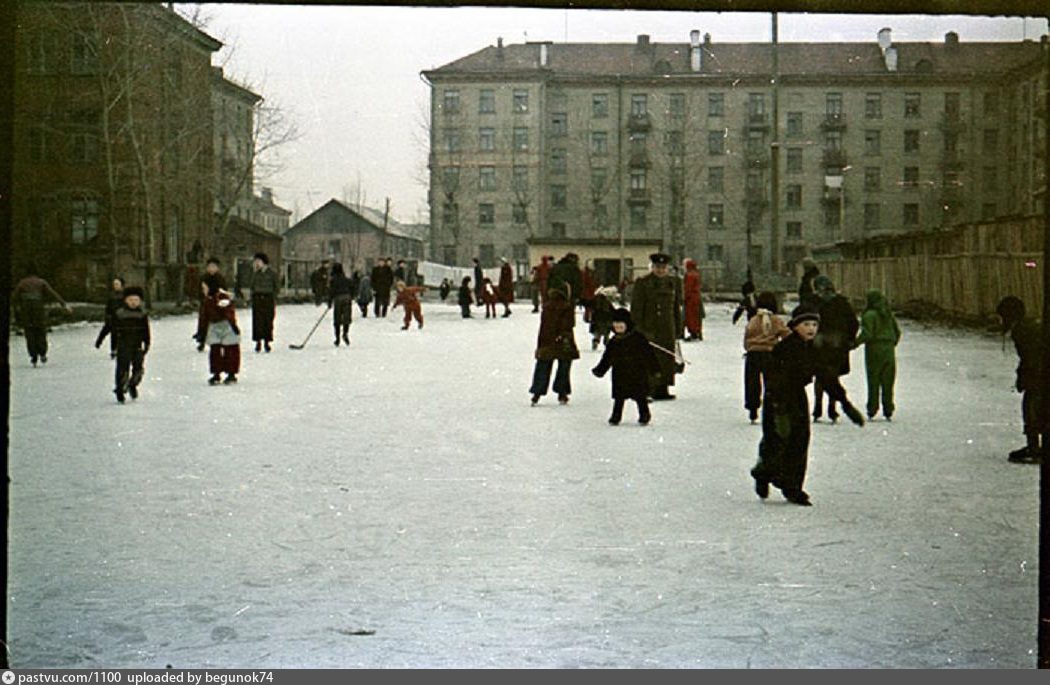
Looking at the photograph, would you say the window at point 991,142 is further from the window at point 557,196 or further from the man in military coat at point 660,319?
the man in military coat at point 660,319

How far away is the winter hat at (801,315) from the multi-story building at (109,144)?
10.3ft

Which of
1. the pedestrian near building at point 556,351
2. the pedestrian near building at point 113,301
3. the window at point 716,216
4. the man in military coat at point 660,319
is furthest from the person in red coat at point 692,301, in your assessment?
the pedestrian near building at point 113,301

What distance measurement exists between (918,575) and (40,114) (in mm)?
4019

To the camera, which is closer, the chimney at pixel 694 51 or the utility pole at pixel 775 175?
the chimney at pixel 694 51

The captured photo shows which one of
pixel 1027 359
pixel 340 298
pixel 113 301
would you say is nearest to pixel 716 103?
pixel 1027 359

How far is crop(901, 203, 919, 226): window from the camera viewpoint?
6.83m

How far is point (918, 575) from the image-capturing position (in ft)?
16.9

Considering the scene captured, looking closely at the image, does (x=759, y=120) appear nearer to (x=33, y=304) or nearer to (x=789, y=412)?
(x=789, y=412)

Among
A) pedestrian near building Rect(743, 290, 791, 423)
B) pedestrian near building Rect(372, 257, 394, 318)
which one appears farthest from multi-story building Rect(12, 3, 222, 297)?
pedestrian near building Rect(372, 257, 394, 318)

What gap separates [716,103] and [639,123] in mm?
800

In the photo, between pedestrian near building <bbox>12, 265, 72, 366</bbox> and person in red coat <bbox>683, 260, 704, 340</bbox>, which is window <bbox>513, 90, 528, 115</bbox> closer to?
person in red coat <bbox>683, 260, 704, 340</bbox>

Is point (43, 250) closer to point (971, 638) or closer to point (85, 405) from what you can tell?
point (85, 405)

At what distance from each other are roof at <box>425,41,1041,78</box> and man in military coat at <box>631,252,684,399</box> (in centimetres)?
441

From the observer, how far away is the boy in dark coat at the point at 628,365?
10.2m
